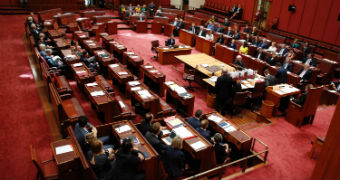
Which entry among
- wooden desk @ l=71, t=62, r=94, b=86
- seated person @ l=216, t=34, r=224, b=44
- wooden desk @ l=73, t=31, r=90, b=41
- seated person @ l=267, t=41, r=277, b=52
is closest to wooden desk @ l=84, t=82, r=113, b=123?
wooden desk @ l=71, t=62, r=94, b=86

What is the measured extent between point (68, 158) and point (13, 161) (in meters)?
1.67

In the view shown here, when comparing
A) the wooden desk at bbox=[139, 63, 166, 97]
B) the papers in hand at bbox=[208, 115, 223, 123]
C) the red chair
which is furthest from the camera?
the wooden desk at bbox=[139, 63, 166, 97]

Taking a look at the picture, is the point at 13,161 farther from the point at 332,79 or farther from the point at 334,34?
the point at 334,34

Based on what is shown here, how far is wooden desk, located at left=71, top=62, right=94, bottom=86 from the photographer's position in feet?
26.5

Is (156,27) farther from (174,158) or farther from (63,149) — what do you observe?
(174,158)

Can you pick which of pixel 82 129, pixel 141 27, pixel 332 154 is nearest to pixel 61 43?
pixel 141 27

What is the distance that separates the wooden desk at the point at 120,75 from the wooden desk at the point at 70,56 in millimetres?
1198

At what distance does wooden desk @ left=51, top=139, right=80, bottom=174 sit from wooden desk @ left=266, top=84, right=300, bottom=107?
18.9 feet

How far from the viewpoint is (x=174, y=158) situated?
15.9 ft

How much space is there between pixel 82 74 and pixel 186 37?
7.81 metres

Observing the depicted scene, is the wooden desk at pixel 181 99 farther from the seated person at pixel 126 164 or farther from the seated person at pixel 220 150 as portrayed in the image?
the seated person at pixel 126 164

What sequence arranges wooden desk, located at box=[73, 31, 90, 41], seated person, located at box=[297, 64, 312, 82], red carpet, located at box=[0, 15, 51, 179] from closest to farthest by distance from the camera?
red carpet, located at box=[0, 15, 51, 179]
seated person, located at box=[297, 64, 312, 82]
wooden desk, located at box=[73, 31, 90, 41]

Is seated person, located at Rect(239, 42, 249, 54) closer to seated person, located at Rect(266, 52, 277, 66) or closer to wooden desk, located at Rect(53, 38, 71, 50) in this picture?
seated person, located at Rect(266, 52, 277, 66)

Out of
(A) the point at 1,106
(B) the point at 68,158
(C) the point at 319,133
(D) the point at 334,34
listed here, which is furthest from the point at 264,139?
(D) the point at 334,34
